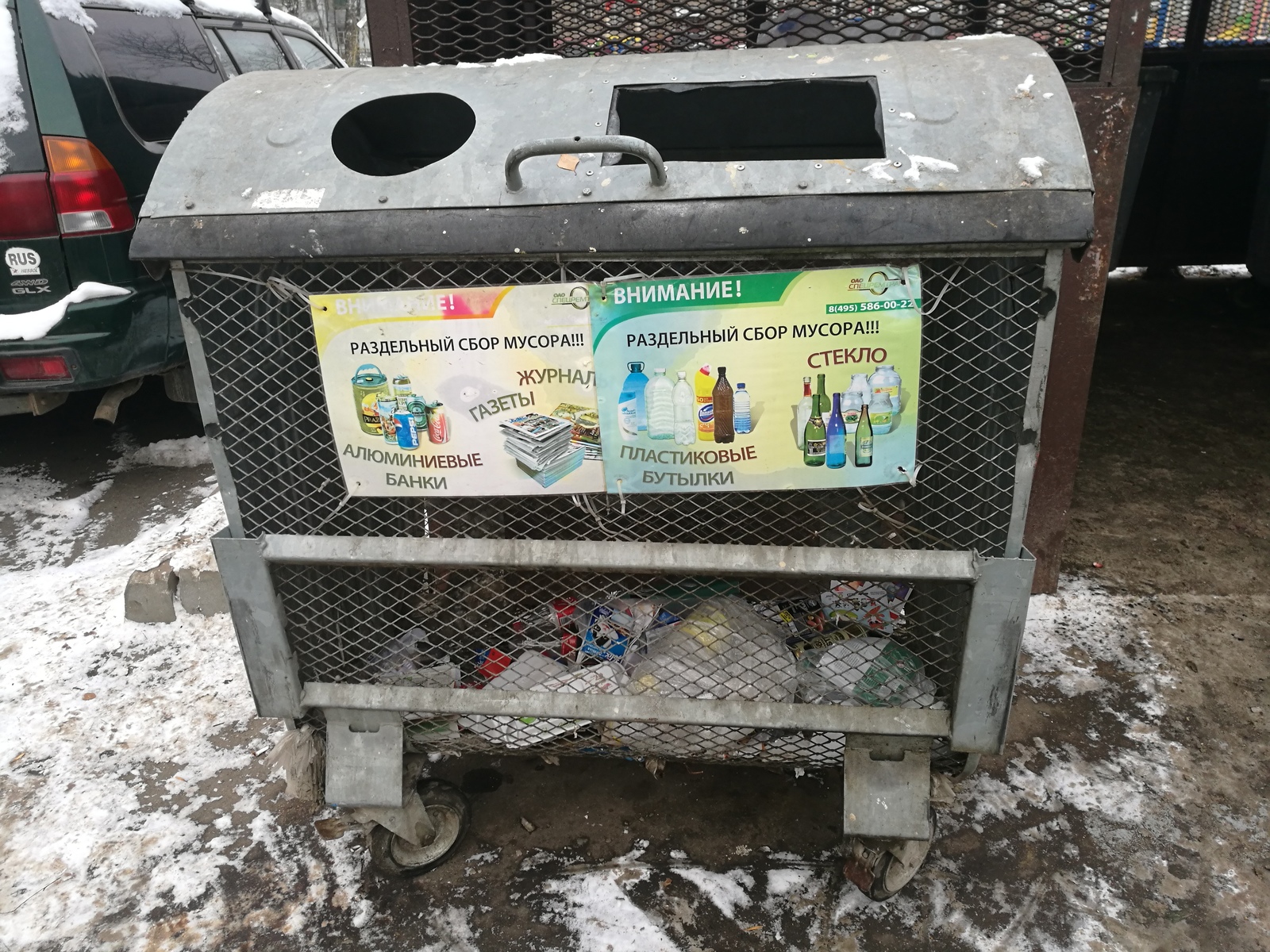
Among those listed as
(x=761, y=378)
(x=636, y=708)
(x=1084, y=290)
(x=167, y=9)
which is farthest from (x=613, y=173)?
(x=167, y=9)

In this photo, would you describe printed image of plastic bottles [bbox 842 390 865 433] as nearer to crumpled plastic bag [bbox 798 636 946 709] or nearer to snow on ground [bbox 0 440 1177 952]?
crumpled plastic bag [bbox 798 636 946 709]

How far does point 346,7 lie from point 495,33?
12.9 meters

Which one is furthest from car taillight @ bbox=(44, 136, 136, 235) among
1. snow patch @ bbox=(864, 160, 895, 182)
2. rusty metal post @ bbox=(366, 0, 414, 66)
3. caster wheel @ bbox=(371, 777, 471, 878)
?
snow patch @ bbox=(864, 160, 895, 182)

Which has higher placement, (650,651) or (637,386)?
(637,386)

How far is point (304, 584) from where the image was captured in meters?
1.98

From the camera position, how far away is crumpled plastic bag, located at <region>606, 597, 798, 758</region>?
2.05 m

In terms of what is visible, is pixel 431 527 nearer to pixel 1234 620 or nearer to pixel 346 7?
pixel 1234 620

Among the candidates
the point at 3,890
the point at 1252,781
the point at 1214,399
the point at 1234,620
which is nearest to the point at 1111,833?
the point at 1252,781

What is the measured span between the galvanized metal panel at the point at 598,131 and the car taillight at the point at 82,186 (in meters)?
1.98

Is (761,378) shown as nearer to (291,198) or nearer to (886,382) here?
(886,382)

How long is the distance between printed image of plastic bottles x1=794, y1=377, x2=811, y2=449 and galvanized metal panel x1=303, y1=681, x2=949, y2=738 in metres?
0.58

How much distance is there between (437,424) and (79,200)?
2.59m

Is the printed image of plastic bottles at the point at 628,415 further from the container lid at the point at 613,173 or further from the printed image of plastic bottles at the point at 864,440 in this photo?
the printed image of plastic bottles at the point at 864,440

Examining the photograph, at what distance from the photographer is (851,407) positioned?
5.41 ft
